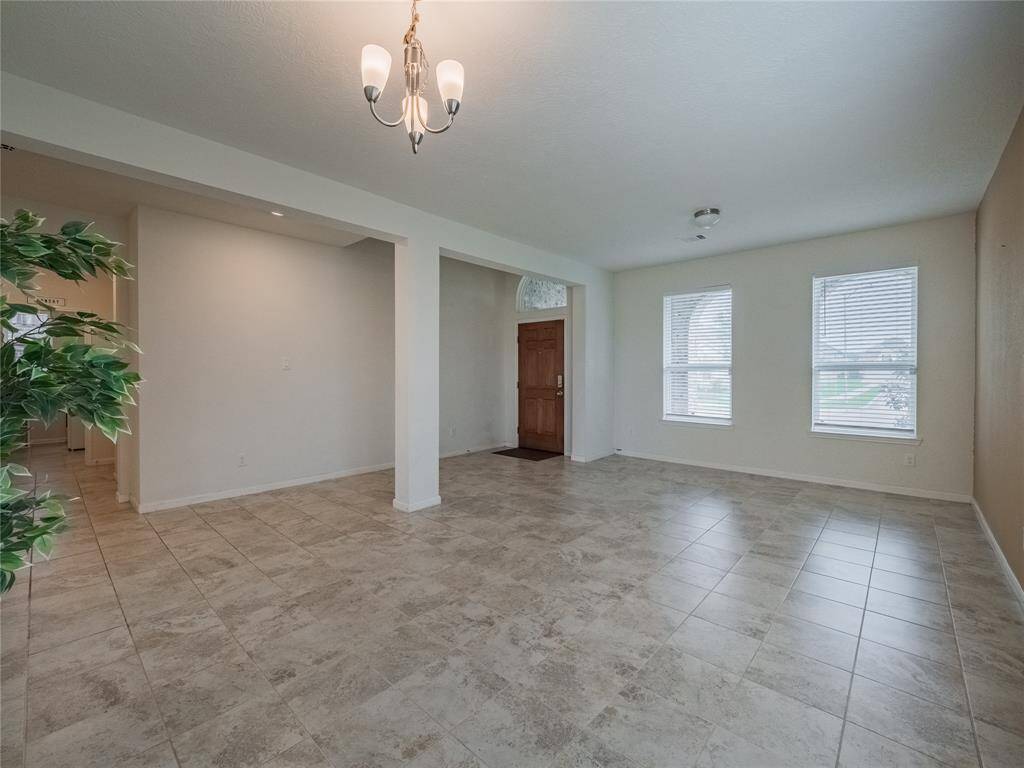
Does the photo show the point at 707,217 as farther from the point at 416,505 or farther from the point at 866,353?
the point at 416,505

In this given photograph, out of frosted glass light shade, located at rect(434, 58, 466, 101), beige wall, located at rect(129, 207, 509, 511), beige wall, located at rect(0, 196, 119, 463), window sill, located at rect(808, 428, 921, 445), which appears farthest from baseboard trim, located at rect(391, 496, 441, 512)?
window sill, located at rect(808, 428, 921, 445)

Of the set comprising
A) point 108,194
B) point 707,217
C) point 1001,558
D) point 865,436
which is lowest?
point 1001,558

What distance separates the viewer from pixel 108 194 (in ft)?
12.6

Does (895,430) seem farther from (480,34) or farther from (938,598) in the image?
(480,34)

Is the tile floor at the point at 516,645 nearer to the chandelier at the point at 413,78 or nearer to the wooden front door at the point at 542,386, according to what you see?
the chandelier at the point at 413,78

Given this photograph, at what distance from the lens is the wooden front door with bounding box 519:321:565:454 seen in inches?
275

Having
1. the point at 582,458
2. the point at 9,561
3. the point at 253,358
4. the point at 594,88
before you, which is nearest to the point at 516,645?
the point at 9,561

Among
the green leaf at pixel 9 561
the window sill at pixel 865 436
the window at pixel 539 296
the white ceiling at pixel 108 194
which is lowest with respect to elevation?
the window sill at pixel 865 436

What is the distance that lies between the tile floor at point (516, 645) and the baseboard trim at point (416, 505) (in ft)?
0.86

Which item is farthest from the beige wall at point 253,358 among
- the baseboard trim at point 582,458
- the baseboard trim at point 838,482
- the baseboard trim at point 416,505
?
the baseboard trim at point 838,482

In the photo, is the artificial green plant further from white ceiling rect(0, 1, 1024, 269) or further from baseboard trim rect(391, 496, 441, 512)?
baseboard trim rect(391, 496, 441, 512)

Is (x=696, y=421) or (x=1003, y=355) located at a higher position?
(x=1003, y=355)

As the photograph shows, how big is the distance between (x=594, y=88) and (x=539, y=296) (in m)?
5.03

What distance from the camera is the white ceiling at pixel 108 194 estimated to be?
10.9 feet
